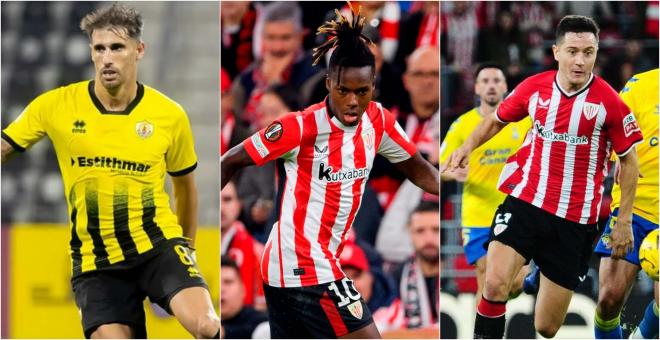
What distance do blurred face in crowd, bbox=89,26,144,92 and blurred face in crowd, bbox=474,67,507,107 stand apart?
83.5 inches

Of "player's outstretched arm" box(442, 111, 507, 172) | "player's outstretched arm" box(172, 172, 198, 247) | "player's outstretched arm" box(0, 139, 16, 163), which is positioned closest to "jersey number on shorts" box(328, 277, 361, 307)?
"player's outstretched arm" box(172, 172, 198, 247)

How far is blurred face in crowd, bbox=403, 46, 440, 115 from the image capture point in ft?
21.1

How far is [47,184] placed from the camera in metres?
7.13

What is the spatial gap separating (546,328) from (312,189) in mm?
1971

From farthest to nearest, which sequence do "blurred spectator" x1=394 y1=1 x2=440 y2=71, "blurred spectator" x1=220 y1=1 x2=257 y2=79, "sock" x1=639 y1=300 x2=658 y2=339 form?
"blurred spectator" x1=220 y1=1 x2=257 y2=79 → "blurred spectator" x1=394 y1=1 x2=440 y2=71 → "sock" x1=639 y1=300 x2=658 y2=339

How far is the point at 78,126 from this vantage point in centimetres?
481

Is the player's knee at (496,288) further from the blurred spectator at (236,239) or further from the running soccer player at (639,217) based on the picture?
the blurred spectator at (236,239)

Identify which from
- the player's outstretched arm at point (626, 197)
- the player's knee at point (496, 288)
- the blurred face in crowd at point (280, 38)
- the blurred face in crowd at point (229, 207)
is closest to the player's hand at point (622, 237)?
the player's outstretched arm at point (626, 197)

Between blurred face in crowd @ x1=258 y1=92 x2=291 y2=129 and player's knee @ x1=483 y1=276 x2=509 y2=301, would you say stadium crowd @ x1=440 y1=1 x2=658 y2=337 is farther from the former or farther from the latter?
blurred face in crowd @ x1=258 y1=92 x2=291 y2=129

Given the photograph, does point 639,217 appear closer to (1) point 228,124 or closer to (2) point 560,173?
(2) point 560,173

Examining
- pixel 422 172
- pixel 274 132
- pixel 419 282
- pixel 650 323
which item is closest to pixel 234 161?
pixel 274 132

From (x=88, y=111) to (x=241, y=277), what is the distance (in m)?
2.19

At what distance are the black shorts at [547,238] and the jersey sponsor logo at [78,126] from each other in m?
2.26

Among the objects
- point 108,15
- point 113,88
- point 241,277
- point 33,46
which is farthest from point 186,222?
point 33,46
